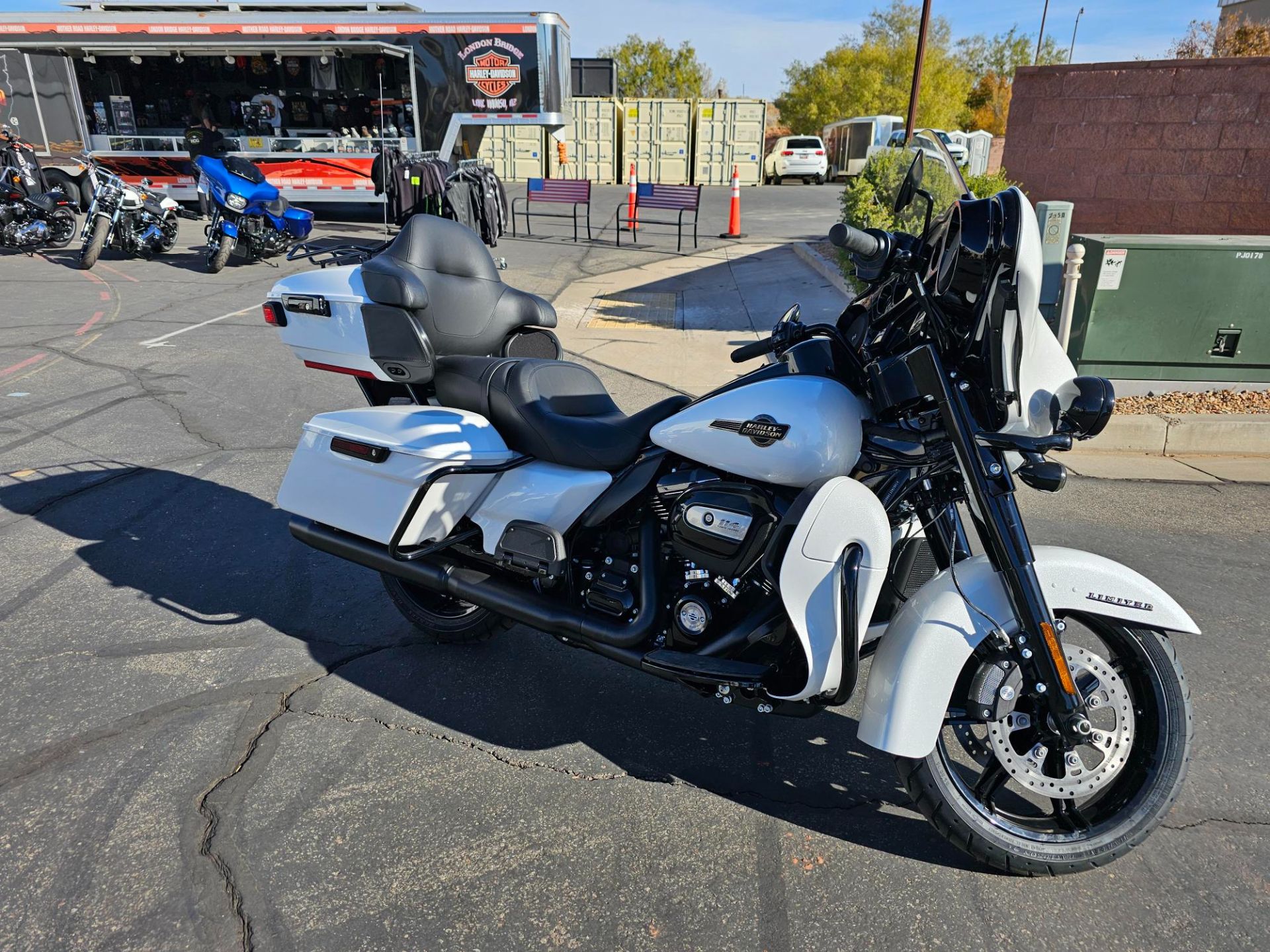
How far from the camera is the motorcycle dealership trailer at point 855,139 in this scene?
1243 inches

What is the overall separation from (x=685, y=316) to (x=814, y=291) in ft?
6.09

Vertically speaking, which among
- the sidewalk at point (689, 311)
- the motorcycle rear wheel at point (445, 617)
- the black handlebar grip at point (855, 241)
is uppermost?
the black handlebar grip at point (855, 241)

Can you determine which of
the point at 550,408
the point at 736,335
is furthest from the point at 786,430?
the point at 736,335

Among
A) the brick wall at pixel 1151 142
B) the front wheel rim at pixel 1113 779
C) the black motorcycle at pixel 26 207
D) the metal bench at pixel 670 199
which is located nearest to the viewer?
the front wheel rim at pixel 1113 779

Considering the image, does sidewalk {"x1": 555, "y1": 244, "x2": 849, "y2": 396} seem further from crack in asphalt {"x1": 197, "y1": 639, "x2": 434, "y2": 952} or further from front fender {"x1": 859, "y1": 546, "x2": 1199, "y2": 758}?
front fender {"x1": 859, "y1": 546, "x2": 1199, "y2": 758}

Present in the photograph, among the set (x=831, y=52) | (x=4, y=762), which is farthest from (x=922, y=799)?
(x=831, y=52)

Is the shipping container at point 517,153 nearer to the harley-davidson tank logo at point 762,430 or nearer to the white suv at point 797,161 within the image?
the white suv at point 797,161

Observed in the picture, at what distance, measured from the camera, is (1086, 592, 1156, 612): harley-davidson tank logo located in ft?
7.68

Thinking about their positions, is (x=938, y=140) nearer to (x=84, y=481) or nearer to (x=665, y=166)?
(x=84, y=481)

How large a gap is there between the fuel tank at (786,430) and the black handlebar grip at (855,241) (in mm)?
371

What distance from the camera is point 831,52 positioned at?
4712 centimetres

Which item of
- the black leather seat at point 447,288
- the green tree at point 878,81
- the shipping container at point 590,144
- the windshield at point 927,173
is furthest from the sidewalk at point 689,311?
the green tree at point 878,81

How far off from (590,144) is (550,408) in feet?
92.8

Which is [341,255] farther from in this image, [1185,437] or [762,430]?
[1185,437]
